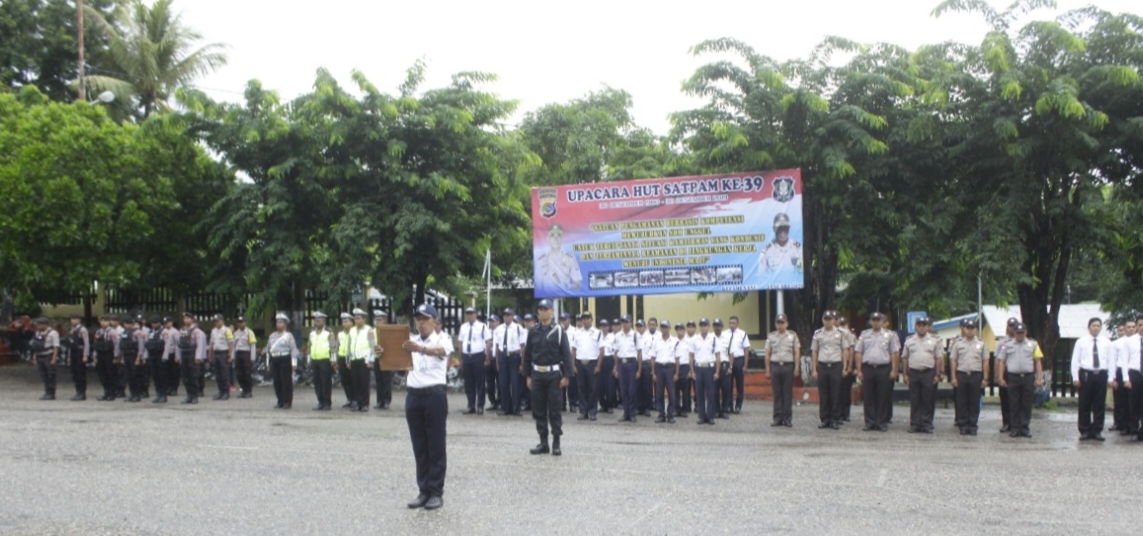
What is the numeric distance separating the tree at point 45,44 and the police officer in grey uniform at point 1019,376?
32500mm

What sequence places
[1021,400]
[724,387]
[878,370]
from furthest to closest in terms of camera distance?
1. [724,387]
2. [878,370]
3. [1021,400]

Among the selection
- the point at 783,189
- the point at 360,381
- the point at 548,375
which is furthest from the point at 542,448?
the point at 783,189

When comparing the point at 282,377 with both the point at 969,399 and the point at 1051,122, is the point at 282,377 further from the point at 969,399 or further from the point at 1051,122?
the point at 1051,122

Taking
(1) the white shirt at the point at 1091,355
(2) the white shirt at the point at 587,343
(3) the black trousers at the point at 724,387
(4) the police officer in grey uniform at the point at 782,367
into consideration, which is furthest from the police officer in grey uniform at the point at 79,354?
(1) the white shirt at the point at 1091,355

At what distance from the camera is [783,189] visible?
22.5m

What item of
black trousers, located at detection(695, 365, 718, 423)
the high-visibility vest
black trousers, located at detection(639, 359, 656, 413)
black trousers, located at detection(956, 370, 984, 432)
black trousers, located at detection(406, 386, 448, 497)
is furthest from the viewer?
the high-visibility vest

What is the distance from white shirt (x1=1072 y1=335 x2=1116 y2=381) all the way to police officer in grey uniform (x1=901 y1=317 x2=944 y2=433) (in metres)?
1.92

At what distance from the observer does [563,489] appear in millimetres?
11008

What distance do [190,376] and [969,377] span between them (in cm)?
1421

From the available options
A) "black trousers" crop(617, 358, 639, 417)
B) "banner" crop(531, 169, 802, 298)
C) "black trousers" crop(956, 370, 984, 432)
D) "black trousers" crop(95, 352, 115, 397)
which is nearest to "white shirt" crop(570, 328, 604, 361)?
"black trousers" crop(617, 358, 639, 417)

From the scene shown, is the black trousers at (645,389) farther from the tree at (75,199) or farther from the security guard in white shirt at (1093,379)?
the tree at (75,199)

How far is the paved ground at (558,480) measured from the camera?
9359mm

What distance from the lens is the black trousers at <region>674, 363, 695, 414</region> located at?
2009 centimetres

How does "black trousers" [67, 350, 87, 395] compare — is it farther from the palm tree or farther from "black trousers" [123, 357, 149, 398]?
the palm tree
